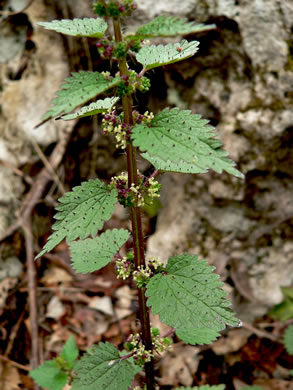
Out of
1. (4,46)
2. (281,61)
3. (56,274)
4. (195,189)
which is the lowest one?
(56,274)

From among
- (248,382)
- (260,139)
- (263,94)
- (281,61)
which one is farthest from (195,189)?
(248,382)

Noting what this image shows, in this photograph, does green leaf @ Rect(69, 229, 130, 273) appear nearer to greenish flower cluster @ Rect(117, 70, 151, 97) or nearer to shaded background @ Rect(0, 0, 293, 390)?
greenish flower cluster @ Rect(117, 70, 151, 97)

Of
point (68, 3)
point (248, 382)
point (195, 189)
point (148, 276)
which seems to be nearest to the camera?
point (148, 276)

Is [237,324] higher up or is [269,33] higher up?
[269,33]

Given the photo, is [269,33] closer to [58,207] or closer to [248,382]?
[58,207]

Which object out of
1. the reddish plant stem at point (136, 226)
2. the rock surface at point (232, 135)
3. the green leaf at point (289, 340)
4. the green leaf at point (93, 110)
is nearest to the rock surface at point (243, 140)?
the rock surface at point (232, 135)

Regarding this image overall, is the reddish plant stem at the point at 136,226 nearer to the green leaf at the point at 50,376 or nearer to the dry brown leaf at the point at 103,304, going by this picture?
the green leaf at the point at 50,376
